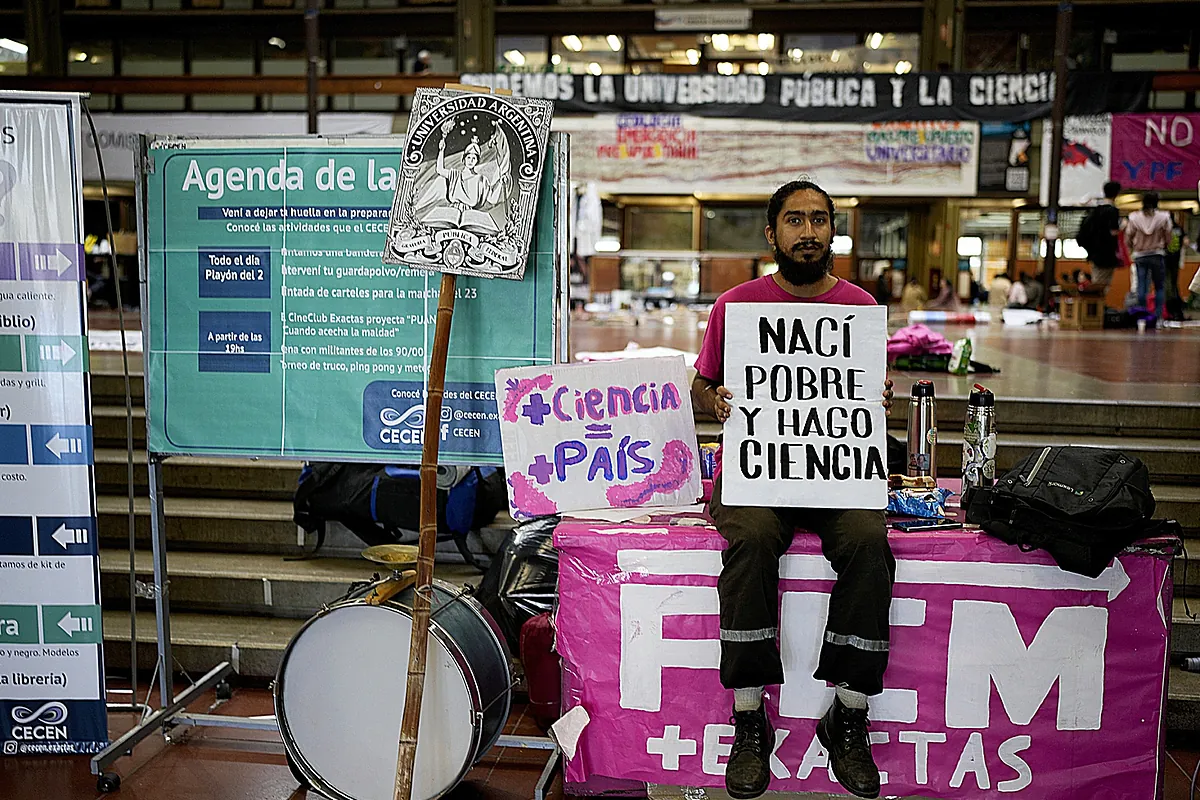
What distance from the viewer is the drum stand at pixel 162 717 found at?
3191 mm

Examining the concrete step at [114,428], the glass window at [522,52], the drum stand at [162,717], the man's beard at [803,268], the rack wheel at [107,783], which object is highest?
the glass window at [522,52]

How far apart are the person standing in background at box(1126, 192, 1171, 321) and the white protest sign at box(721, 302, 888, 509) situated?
1063cm

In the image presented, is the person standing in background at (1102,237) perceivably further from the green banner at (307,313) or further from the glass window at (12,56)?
the glass window at (12,56)

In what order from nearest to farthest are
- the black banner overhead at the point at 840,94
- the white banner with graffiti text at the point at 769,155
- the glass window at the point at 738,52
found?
the black banner overhead at the point at 840,94
the white banner with graffiti text at the point at 769,155
the glass window at the point at 738,52

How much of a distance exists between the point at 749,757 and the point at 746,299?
1332 millimetres

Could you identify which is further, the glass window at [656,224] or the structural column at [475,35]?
the glass window at [656,224]

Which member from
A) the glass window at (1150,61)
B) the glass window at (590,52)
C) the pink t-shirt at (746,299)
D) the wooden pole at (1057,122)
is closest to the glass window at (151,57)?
the glass window at (590,52)

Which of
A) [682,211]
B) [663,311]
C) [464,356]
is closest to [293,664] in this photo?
[464,356]

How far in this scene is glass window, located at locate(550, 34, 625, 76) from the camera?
16422 mm

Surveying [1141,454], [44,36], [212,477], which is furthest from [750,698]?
[44,36]

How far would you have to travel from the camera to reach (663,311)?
14.1 m

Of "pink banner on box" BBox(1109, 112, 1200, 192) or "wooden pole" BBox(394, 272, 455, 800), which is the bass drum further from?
"pink banner on box" BBox(1109, 112, 1200, 192)

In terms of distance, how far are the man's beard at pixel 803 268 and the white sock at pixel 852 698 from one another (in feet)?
3.88

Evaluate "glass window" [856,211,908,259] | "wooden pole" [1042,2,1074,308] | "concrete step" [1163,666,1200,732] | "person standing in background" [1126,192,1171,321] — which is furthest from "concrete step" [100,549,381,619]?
"glass window" [856,211,908,259]
